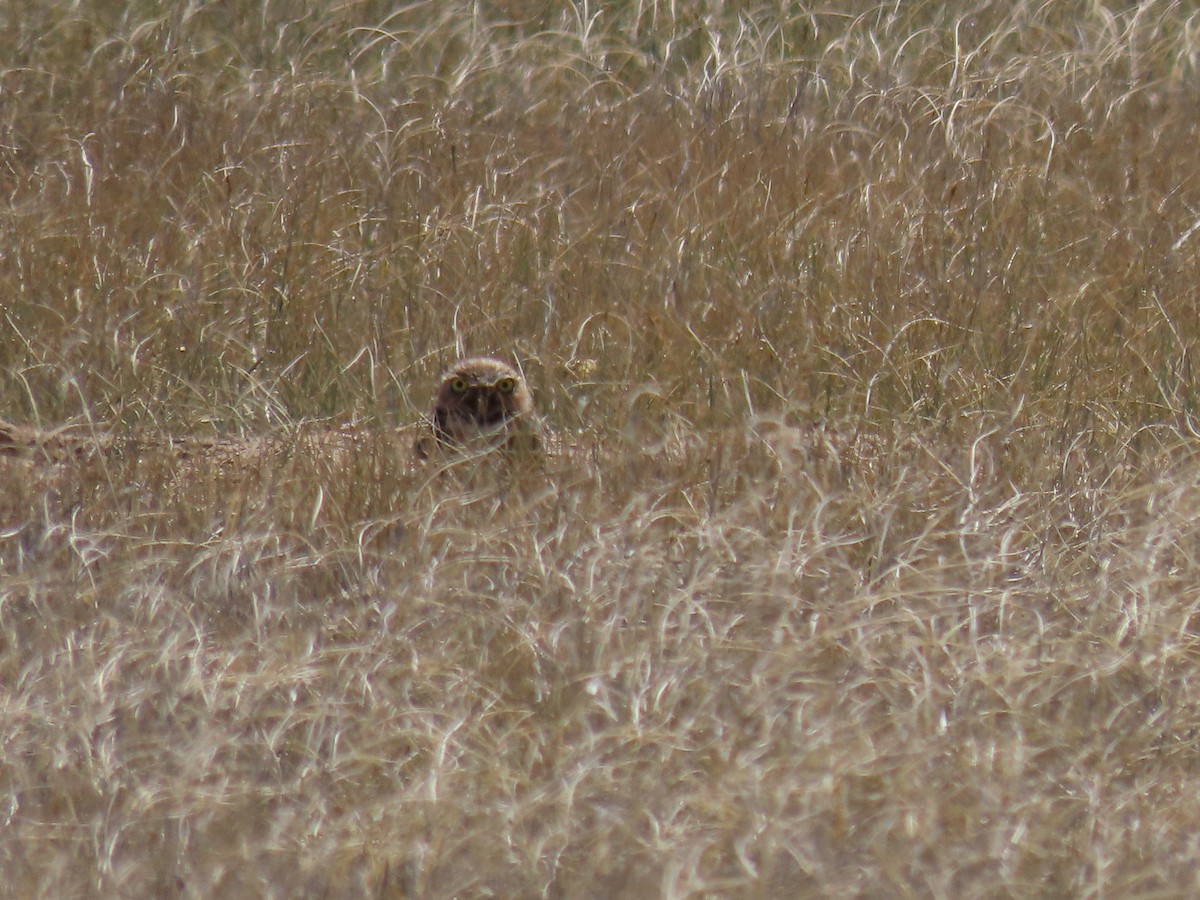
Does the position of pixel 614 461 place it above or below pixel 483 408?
above

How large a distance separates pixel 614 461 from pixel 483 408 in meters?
0.66

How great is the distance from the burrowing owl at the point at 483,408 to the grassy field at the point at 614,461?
11 centimetres

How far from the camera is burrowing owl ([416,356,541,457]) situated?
14.7ft

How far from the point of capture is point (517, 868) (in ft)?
8.22

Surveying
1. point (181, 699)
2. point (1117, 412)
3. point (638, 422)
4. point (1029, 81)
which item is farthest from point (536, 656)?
point (1029, 81)

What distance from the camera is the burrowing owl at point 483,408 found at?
14.7 ft

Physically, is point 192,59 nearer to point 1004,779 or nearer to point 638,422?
point 638,422

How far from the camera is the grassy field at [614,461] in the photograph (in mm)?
2637

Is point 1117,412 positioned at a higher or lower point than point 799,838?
lower

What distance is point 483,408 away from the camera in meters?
4.59

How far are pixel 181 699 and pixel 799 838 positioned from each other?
1.10 m

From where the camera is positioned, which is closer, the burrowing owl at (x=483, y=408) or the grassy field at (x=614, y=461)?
the grassy field at (x=614, y=461)

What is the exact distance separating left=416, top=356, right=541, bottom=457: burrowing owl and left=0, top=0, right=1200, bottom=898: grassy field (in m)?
0.11

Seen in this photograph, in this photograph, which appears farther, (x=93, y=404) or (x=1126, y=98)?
(x=1126, y=98)
